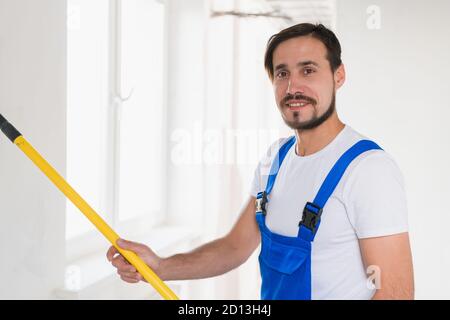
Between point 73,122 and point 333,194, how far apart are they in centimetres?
95

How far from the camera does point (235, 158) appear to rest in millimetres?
1844

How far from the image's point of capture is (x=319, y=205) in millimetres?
896

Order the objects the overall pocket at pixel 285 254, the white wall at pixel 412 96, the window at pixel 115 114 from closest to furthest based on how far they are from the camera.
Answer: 1. the overall pocket at pixel 285 254
2. the window at pixel 115 114
3. the white wall at pixel 412 96

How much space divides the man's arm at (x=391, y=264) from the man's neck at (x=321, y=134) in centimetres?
23

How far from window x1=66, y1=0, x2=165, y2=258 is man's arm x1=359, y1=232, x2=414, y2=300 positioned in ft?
3.03

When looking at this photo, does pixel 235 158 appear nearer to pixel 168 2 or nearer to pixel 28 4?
pixel 168 2

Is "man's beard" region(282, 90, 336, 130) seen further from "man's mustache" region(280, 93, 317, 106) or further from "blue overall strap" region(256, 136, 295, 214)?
"blue overall strap" region(256, 136, 295, 214)

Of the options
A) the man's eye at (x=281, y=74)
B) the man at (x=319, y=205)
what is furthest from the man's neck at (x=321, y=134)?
the man's eye at (x=281, y=74)

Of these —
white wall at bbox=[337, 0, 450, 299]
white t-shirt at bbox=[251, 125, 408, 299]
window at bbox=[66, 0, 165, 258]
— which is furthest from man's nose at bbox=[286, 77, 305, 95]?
white wall at bbox=[337, 0, 450, 299]

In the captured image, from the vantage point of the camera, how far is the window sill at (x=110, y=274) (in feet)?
4.28

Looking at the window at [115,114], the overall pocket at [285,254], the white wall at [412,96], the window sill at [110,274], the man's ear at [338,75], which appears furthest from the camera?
the white wall at [412,96]

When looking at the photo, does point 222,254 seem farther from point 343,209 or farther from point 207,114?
point 207,114

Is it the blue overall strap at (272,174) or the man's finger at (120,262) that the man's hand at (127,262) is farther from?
the blue overall strap at (272,174)

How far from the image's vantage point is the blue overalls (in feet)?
2.94
